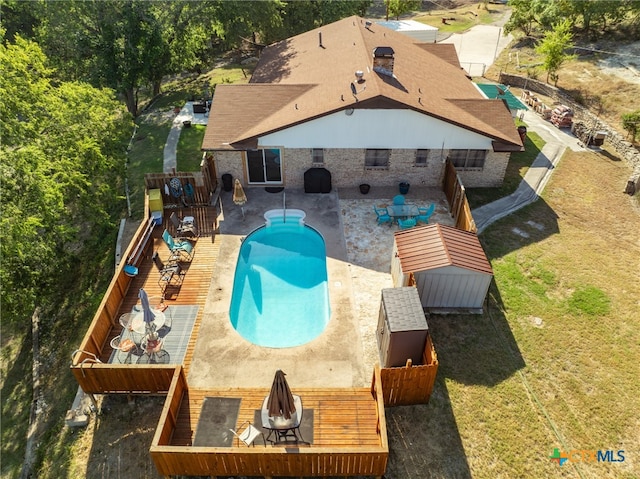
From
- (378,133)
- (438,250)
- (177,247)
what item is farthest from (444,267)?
(177,247)

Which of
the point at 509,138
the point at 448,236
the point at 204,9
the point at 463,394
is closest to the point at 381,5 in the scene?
the point at 204,9

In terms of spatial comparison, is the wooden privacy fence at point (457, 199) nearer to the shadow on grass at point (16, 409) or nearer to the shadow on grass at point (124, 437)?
the shadow on grass at point (124, 437)

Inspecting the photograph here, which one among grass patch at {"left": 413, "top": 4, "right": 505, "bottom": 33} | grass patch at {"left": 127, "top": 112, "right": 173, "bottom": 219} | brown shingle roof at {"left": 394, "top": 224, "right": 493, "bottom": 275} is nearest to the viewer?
brown shingle roof at {"left": 394, "top": 224, "right": 493, "bottom": 275}

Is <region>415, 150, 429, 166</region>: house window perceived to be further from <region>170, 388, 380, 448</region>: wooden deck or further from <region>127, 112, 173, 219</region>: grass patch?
<region>127, 112, 173, 219</region>: grass patch

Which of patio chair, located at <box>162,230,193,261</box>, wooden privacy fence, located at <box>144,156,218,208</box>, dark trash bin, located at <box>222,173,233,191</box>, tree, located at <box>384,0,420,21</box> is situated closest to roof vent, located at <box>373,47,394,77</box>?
dark trash bin, located at <box>222,173,233,191</box>

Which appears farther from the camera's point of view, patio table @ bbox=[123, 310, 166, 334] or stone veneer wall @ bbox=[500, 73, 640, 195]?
stone veneer wall @ bbox=[500, 73, 640, 195]

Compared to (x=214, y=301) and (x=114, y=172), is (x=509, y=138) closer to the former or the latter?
(x=214, y=301)
